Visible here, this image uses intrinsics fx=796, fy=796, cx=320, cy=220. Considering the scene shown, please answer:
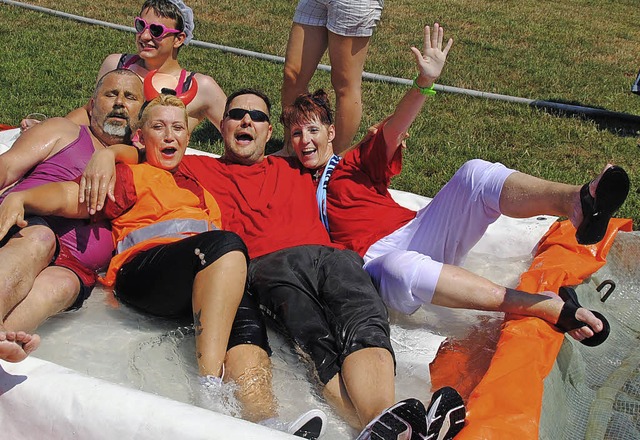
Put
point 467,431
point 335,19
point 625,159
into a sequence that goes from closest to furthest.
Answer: point 467,431, point 335,19, point 625,159

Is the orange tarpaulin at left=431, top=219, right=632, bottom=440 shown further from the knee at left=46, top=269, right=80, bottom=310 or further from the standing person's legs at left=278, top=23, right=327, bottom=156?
the standing person's legs at left=278, top=23, right=327, bottom=156

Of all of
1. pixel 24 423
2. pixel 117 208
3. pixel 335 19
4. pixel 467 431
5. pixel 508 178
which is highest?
pixel 335 19

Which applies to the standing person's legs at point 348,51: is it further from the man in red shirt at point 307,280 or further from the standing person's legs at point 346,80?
the man in red shirt at point 307,280

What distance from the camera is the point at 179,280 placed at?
293 centimetres

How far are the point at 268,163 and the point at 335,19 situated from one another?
124 cm

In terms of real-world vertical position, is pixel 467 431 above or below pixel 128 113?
below

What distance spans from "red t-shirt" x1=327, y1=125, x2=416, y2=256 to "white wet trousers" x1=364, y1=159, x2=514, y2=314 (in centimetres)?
7

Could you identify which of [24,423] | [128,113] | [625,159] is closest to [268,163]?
[128,113]

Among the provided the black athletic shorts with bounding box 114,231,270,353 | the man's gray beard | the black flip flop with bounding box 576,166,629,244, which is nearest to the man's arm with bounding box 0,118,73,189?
the man's gray beard

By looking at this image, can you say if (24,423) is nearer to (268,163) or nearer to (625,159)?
(268,163)

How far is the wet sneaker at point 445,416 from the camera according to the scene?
7.59 ft

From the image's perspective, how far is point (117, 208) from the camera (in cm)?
317

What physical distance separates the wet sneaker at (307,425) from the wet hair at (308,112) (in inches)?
59.7

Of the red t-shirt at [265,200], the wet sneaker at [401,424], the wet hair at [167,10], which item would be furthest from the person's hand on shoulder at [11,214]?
the wet hair at [167,10]
